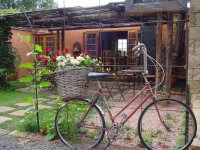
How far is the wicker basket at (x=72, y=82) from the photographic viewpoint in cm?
304

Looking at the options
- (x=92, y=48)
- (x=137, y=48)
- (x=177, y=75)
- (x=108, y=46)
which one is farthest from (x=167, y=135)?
(x=108, y=46)

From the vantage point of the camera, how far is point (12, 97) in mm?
6609

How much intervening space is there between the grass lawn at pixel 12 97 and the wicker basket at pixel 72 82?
325 cm

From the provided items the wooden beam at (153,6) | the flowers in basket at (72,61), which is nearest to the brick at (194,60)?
the wooden beam at (153,6)

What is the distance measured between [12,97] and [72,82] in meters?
4.10

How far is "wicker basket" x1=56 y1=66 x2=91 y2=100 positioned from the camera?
3045 millimetres

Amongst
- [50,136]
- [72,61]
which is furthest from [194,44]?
[50,136]

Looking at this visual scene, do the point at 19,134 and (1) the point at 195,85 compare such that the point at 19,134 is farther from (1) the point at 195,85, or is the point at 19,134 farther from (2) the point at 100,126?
(1) the point at 195,85

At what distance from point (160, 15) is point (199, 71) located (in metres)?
2.61

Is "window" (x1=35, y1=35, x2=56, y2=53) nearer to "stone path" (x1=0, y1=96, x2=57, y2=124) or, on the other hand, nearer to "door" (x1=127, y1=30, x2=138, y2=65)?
"door" (x1=127, y1=30, x2=138, y2=65)

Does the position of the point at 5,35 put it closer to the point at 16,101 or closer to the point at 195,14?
the point at 16,101

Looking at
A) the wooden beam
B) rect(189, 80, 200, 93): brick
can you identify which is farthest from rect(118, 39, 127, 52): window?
rect(189, 80, 200, 93): brick

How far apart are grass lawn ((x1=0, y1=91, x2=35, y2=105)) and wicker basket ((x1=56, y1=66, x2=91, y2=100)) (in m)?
3.25

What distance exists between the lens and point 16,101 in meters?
6.10
